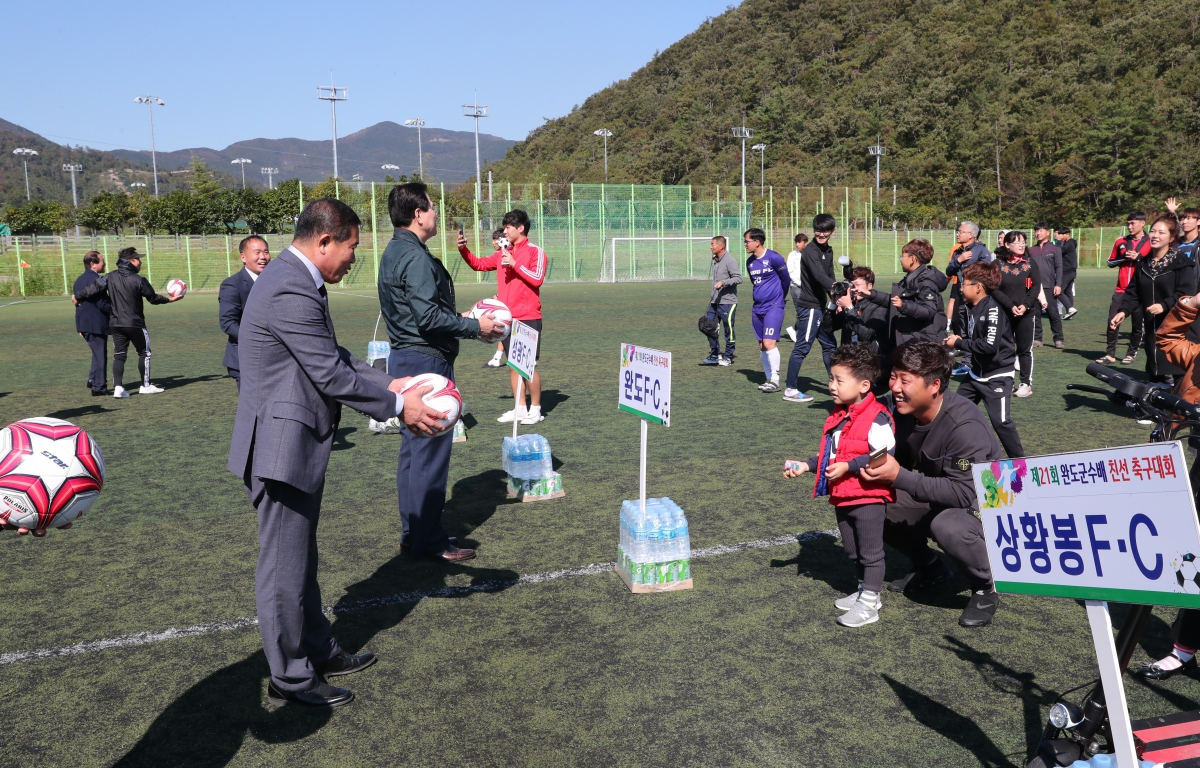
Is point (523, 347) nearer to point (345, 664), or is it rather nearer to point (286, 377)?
point (345, 664)

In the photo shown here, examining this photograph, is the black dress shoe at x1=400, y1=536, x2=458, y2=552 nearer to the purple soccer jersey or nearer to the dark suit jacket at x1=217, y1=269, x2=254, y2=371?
the dark suit jacket at x1=217, y1=269, x2=254, y2=371

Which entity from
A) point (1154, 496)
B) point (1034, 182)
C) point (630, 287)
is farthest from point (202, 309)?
point (1034, 182)

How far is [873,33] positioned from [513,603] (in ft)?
377

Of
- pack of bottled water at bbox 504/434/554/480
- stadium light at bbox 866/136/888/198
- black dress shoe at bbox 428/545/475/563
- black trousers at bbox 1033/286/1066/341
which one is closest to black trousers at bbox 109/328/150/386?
pack of bottled water at bbox 504/434/554/480

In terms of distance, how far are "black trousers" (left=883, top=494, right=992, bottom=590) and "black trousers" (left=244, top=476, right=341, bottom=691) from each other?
9.73ft

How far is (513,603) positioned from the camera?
15.2ft

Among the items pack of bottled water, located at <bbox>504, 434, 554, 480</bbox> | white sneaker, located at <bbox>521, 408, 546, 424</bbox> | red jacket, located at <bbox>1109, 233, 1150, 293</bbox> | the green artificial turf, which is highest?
red jacket, located at <bbox>1109, 233, 1150, 293</bbox>

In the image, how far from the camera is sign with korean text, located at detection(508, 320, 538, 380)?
22.1ft

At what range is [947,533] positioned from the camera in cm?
424

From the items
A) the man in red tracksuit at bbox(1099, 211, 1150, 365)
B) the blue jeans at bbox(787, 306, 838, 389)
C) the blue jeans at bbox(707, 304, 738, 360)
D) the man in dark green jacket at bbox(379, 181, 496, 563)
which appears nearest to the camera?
the man in dark green jacket at bbox(379, 181, 496, 563)

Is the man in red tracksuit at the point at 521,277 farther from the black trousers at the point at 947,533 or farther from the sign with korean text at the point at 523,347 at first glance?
the black trousers at the point at 947,533

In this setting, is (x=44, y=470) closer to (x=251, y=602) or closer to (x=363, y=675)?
(x=363, y=675)

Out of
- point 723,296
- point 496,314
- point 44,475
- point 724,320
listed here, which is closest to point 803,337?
point 723,296

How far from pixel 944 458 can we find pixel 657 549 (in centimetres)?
159
